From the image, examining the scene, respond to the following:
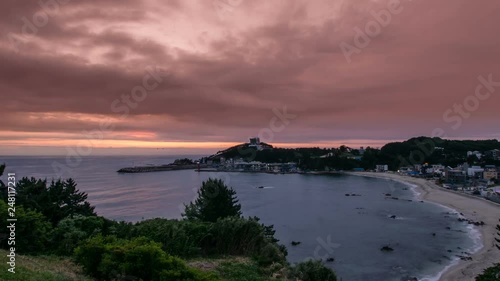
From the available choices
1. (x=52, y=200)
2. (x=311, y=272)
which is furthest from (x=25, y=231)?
(x=311, y=272)

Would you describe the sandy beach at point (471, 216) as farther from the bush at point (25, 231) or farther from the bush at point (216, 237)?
the bush at point (25, 231)

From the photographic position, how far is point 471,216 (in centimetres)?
4891

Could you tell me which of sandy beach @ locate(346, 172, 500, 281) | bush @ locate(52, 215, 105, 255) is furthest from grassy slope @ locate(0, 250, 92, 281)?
sandy beach @ locate(346, 172, 500, 281)

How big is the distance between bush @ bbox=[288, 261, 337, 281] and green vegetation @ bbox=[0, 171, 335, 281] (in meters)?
0.03

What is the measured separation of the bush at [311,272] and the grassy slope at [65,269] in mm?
1273

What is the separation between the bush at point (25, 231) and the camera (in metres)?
10.2

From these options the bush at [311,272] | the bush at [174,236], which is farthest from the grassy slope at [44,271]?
the bush at [311,272]

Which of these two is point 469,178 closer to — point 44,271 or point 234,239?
point 234,239

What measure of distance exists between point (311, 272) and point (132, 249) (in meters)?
7.50

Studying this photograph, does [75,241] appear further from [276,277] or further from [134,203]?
[134,203]

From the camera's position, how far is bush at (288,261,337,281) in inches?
494

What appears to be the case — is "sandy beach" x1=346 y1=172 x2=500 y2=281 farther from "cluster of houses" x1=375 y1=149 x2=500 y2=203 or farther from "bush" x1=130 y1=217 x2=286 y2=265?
"bush" x1=130 y1=217 x2=286 y2=265

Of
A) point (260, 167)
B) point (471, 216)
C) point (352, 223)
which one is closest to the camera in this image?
point (352, 223)

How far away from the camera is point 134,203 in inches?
2334
